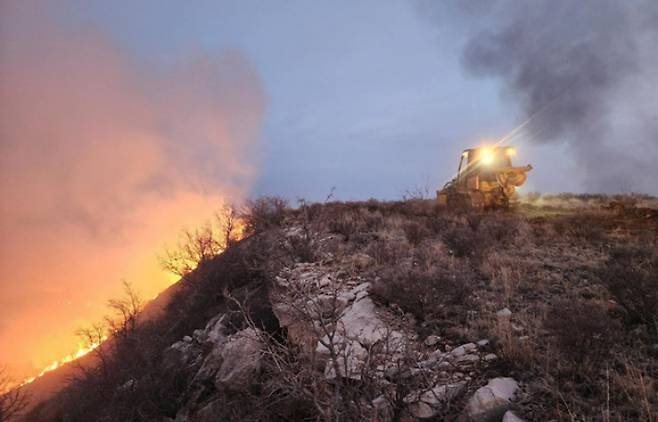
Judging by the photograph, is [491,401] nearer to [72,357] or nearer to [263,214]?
[263,214]

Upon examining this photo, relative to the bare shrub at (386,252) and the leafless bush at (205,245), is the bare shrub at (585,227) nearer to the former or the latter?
the bare shrub at (386,252)

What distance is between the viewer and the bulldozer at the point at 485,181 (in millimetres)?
14695

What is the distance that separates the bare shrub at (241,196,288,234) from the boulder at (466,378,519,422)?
11.0 metres

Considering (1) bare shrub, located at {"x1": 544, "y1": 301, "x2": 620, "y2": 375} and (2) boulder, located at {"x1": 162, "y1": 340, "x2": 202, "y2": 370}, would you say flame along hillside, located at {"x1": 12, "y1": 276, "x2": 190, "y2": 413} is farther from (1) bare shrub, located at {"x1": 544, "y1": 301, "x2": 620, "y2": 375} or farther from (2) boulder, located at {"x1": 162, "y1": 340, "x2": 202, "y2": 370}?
(1) bare shrub, located at {"x1": 544, "y1": 301, "x2": 620, "y2": 375}

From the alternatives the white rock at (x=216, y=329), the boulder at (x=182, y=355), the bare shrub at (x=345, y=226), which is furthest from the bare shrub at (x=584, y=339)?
the bare shrub at (x=345, y=226)

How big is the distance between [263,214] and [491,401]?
12917 millimetres

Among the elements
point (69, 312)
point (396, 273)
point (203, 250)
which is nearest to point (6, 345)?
point (69, 312)

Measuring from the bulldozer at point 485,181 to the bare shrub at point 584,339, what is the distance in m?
10.8

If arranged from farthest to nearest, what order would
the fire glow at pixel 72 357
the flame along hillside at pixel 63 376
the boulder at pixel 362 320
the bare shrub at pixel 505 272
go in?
1. the fire glow at pixel 72 357
2. the flame along hillside at pixel 63 376
3. the bare shrub at pixel 505 272
4. the boulder at pixel 362 320

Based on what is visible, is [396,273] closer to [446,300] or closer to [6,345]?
[446,300]

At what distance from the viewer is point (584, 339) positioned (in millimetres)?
3691

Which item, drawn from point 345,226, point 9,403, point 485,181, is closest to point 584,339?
point 345,226

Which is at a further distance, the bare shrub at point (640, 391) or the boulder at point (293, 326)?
the boulder at point (293, 326)

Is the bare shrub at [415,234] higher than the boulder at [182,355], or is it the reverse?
the bare shrub at [415,234]
